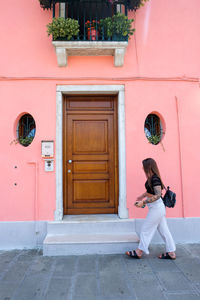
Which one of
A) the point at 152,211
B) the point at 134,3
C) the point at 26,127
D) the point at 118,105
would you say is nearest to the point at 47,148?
the point at 26,127

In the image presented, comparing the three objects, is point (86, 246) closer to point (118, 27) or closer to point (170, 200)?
point (170, 200)

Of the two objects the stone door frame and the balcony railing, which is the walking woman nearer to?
the stone door frame

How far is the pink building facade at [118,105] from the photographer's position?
394 centimetres

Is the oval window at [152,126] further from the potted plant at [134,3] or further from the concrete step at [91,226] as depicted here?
the potted plant at [134,3]

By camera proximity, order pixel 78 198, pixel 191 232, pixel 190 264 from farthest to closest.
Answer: pixel 78 198 < pixel 191 232 < pixel 190 264

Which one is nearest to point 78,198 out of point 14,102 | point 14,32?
point 14,102

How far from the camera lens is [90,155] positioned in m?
4.35

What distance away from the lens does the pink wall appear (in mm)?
3965

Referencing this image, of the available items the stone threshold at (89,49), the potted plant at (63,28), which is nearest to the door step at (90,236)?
the stone threshold at (89,49)

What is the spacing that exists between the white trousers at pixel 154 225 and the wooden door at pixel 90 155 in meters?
1.10

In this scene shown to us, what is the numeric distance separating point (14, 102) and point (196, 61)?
4.09 m

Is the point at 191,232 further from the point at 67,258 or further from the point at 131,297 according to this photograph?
the point at 67,258

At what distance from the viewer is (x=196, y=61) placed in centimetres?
433

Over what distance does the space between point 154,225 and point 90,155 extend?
196 cm
